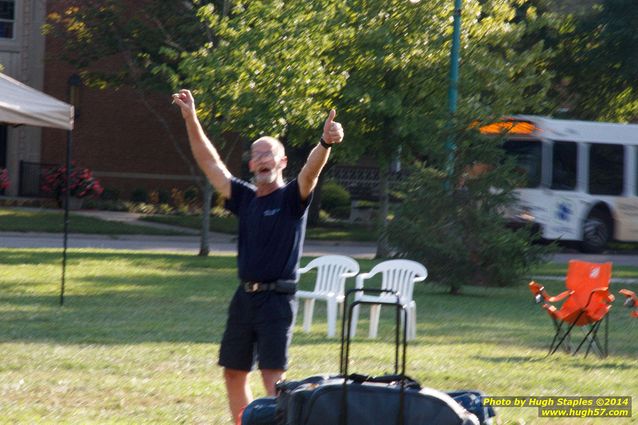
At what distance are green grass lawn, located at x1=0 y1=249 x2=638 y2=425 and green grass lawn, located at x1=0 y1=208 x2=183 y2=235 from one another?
1164 centimetres

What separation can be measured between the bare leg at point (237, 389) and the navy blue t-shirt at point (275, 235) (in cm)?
59

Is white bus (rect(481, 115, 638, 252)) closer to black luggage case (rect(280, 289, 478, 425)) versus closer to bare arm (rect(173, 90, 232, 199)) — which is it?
bare arm (rect(173, 90, 232, 199))

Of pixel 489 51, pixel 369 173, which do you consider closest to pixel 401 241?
pixel 489 51

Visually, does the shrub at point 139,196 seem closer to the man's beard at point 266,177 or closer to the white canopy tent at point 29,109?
the white canopy tent at point 29,109

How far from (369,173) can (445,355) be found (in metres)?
34.5

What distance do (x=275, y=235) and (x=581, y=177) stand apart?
24621 mm

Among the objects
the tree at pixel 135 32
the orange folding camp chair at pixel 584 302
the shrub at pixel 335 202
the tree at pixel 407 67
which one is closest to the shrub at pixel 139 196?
the shrub at pixel 335 202

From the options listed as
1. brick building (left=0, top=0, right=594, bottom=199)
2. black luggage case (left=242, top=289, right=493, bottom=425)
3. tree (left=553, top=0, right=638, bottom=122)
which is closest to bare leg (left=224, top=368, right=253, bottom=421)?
black luggage case (left=242, top=289, right=493, bottom=425)

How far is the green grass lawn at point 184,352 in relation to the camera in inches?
324

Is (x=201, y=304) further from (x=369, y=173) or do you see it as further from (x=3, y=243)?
(x=369, y=173)

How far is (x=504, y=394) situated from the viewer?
29.4 ft

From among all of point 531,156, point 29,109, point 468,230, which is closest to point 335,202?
point 531,156

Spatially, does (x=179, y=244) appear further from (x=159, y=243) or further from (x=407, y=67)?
(x=407, y=67)

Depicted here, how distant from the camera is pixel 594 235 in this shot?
98.4ft
